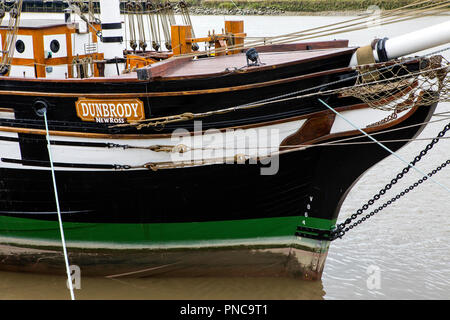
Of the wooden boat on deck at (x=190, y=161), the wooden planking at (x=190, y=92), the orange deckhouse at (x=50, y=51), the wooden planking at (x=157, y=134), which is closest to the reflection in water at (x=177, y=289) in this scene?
the wooden boat on deck at (x=190, y=161)

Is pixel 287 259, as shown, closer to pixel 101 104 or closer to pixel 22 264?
pixel 101 104

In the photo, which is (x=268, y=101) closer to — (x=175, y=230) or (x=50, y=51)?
(x=175, y=230)

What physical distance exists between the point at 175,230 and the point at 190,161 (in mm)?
1042

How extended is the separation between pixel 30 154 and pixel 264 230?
308cm

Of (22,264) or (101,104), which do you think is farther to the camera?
(22,264)

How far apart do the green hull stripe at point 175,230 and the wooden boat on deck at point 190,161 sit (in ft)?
0.05

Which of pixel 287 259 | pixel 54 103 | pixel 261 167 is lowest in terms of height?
pixel 287 259

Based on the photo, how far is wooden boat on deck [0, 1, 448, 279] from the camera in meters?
6.73

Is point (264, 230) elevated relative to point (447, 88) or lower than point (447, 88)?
lower

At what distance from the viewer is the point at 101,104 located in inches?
276

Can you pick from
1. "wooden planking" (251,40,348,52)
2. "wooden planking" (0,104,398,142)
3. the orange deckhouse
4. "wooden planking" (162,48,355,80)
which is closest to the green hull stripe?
"wooden planking" (0,104,398,142)

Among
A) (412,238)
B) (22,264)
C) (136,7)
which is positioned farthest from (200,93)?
(136,7)

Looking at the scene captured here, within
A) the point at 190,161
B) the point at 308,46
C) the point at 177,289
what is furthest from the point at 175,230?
the point at 308,46

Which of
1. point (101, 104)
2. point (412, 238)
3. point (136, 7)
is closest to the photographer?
point (101, 104)
